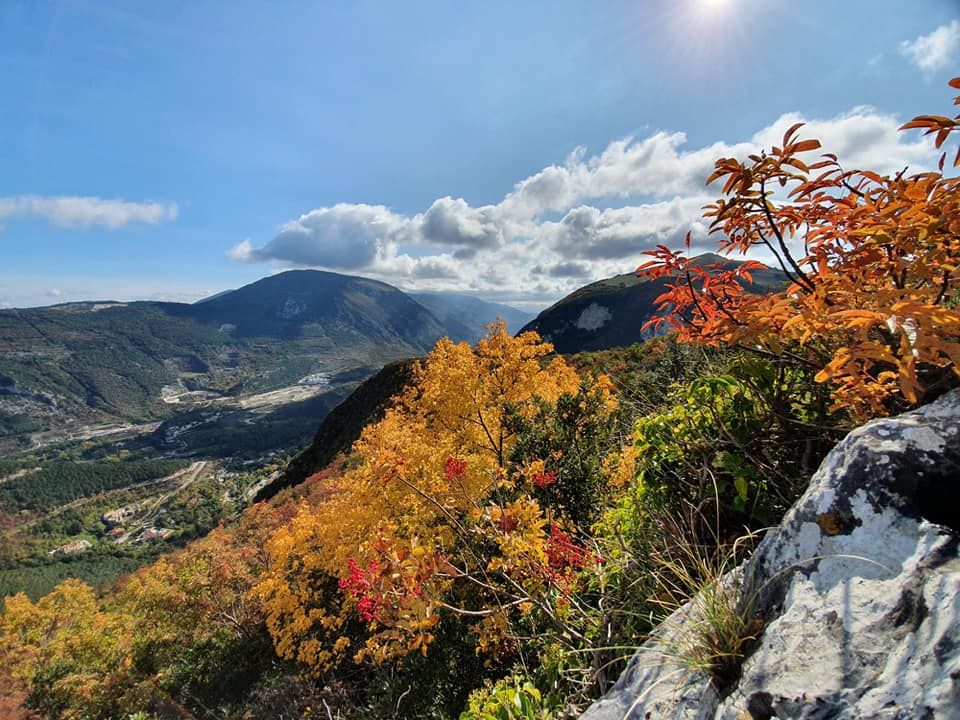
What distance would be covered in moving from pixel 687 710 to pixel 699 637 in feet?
0.92

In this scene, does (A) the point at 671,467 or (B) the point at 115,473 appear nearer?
(A) the point at 671,467

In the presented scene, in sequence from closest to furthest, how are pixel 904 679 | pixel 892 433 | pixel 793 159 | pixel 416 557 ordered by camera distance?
1. pixel 904 679
2. pixel 892 433
3. pixel 793 159
4. pixel 416 557

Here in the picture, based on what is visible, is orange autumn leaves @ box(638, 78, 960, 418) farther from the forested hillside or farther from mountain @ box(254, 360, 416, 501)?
mountain @ box(254, 360, 416, 501)

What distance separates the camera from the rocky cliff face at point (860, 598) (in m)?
1.26

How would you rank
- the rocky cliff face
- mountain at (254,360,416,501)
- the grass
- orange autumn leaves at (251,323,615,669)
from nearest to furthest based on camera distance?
→ the rocky cliff face
the grass
orange autumn leaves at (251,323,615,669)
mountain at (254,360,416,501)

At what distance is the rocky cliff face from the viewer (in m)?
1.26

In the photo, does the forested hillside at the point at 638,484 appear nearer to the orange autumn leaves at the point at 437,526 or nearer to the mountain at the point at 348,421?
the orange autumn leaves at the point at 437,526

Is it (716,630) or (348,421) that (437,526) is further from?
(348,421)

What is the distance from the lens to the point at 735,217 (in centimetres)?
259

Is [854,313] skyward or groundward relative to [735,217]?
groundward

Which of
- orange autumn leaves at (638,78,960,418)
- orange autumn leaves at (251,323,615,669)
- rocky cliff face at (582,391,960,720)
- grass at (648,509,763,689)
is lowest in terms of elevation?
orange autumn leaves at (251,323,615,669)

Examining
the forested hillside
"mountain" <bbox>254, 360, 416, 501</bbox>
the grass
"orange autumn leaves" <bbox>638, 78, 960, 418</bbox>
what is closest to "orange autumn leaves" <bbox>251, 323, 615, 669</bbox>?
the forested hillside

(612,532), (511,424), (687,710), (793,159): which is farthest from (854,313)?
(511,424)

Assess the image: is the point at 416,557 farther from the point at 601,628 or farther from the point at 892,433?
the point at 892,433
